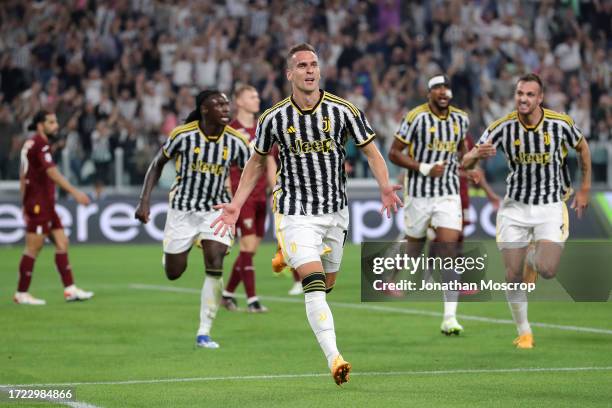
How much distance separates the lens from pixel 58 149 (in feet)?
73.9

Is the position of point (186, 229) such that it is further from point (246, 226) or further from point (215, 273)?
point (246, 226)

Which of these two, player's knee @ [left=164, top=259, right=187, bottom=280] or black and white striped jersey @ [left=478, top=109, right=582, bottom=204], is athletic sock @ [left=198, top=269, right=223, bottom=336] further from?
black and white striped jersey @ [left=478, top=109, right=582, bottom=204]

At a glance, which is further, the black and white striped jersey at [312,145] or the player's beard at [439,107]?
the player's beard at [439,107]

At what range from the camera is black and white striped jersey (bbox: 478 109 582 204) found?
1038 cm

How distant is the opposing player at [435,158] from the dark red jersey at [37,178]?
4.57 metres

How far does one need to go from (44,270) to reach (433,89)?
906 cm

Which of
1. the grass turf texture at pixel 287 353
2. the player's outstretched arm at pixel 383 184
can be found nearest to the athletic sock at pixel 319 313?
the grass turf texture at pixel 287 353

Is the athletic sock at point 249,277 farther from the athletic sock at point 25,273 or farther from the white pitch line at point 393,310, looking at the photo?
the athletic sock at point 25,273

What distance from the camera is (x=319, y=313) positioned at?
8.16m

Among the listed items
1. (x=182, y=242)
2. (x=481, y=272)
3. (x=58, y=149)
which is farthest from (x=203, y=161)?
(x=58, y=149)

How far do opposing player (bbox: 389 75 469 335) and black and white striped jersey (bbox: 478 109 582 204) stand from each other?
1.53m

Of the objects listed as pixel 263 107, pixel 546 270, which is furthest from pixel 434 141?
pixel 263 107

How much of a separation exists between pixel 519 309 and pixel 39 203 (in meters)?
6.66

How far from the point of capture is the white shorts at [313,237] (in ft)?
27.6
